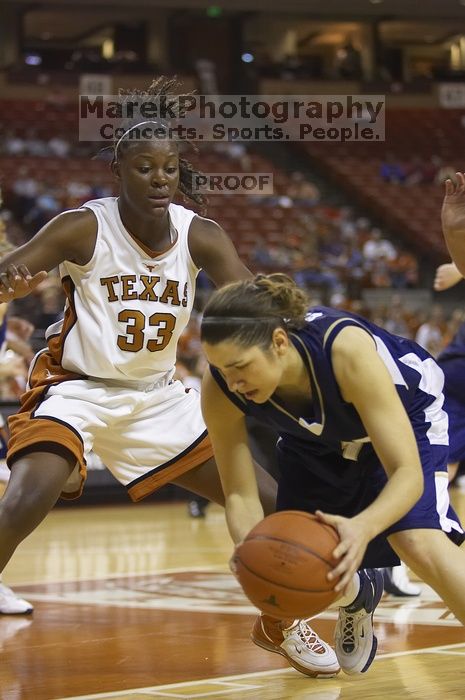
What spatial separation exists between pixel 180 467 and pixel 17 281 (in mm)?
904

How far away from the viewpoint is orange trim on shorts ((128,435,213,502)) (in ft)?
14.0

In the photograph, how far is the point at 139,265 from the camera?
428 cm

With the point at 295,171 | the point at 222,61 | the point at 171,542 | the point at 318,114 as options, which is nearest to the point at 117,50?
the point at 222,61

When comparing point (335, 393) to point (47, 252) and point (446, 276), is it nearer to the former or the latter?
point (47, 252)

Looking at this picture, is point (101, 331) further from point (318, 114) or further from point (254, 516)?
point (318, 114)

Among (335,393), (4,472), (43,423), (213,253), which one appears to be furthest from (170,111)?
(4,472)

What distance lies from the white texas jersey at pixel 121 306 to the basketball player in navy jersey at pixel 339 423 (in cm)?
77

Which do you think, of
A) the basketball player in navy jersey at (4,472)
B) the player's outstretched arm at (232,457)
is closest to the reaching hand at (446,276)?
the basketball player in navy jersey at (4,472)

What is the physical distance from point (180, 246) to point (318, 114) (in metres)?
13.8

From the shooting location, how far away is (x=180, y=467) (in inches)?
168

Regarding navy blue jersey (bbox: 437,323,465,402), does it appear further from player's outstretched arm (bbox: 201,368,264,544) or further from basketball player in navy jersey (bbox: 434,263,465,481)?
player's outstretched arm (bbox: 201,368,264,544)

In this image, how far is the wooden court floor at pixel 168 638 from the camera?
3.70m

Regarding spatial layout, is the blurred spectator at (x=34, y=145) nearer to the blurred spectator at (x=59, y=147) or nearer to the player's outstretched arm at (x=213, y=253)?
the blurred spectator at (x=59, y=147)

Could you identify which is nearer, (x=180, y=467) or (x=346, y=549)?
(x=346, y=549)
